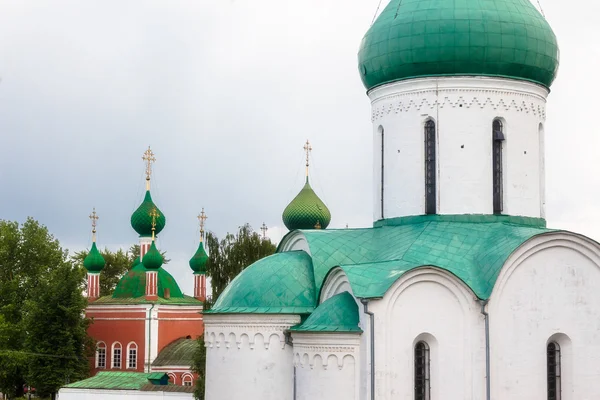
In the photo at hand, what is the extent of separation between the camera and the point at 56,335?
108 feet

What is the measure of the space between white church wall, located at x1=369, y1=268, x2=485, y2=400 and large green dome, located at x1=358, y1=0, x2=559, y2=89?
3549mm

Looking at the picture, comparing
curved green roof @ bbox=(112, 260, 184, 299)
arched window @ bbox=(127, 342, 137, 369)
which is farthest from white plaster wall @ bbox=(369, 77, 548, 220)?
curved green roof @ bbox=(112, 260, 184, 299)

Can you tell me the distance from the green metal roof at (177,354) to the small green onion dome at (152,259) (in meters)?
2.77

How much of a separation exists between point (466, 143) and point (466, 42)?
1461 millimetres

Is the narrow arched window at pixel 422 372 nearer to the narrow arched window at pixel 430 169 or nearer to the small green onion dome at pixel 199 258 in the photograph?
the narrow arched window at pixel 430 169

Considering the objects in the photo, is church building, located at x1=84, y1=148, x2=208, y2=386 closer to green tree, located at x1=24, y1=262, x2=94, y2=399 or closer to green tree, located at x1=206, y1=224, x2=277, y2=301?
green tree, located at x1=24, y1=262, x2=94, y2=399

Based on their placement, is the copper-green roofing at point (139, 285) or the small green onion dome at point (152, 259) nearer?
the small green onion dome at point (152, 259)

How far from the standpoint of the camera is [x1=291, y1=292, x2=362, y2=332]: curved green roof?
13305 millimetres

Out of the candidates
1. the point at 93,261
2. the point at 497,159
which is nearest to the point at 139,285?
the point at 93,261

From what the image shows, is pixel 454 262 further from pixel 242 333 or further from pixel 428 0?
pixel 428 0

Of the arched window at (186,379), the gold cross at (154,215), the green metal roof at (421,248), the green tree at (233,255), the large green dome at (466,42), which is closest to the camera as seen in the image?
the green metal roof at (421,248)

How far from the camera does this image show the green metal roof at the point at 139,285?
36.8 m

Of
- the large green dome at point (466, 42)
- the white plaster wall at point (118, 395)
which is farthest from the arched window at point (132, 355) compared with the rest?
the large green dome at point (466, 42)

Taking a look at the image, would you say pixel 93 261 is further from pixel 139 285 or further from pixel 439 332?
pixel 439 332
